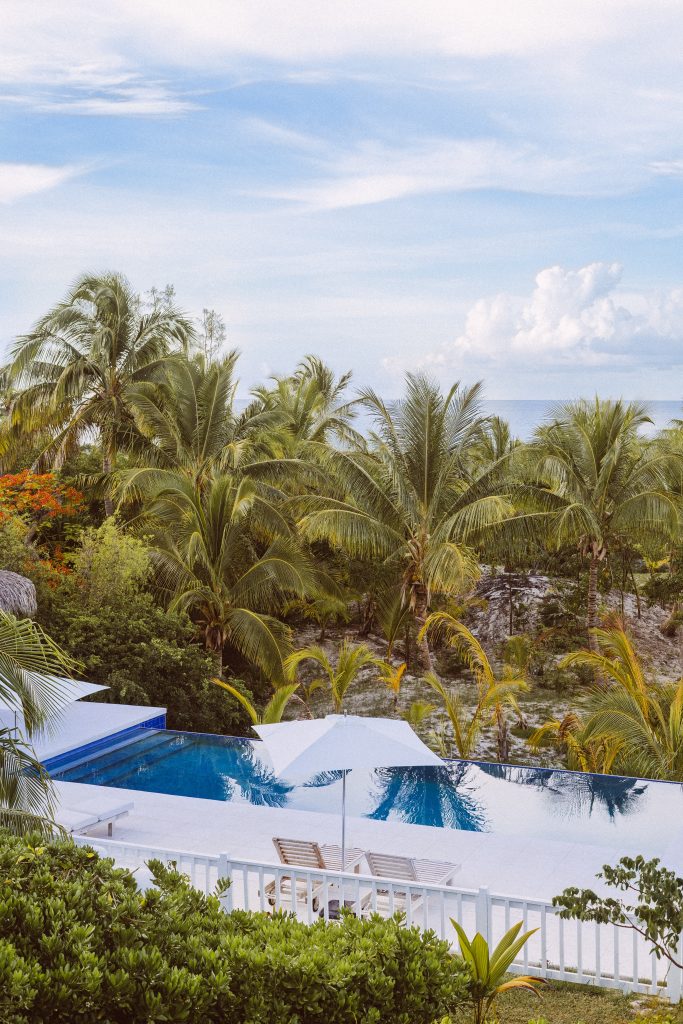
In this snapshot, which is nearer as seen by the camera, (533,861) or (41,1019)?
Result: (41,1019)

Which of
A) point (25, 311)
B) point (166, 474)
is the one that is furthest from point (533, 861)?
point (25, 311)

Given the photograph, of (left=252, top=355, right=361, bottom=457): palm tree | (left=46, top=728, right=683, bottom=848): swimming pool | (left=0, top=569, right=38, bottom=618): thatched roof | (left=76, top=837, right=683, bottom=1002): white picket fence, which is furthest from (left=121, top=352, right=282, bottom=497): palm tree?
(left=76, top=837, right=683, bottom=1002): white picket fence

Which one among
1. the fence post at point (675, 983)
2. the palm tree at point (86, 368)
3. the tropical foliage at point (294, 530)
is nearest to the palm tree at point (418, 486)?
the tropical foliage at point (294, 530)

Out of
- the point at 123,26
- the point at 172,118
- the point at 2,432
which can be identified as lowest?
the point at 2,432

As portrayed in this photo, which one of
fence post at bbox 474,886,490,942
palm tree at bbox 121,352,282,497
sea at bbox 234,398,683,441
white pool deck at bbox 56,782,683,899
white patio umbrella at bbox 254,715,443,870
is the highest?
sea at bbox 234,398,683,441

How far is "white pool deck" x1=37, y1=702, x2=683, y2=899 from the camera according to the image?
8438 mm

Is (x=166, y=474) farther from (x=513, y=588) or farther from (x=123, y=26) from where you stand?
(x=123, y=26)

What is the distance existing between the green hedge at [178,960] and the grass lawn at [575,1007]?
5.04ft

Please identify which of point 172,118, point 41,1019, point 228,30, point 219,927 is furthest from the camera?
point 172,118

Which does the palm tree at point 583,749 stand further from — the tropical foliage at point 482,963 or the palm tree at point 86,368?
the palm tree at point 86,368

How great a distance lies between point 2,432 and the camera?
19766 mm

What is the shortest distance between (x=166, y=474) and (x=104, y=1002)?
13.8m

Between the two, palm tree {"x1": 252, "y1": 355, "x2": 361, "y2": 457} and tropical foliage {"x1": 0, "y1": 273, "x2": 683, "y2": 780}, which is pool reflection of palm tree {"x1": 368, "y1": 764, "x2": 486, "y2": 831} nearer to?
tropical foliage {"x1": 0, "y1": 273, "x2": 683, "y2": 780}

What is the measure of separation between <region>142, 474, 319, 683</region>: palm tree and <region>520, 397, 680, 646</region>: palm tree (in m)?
4.47
